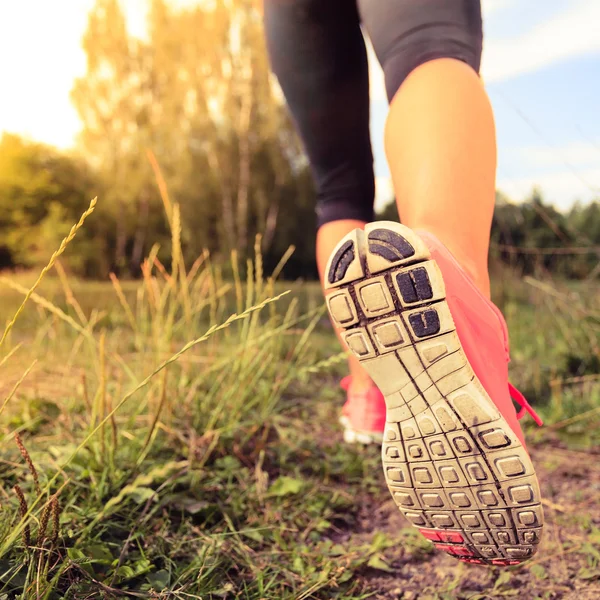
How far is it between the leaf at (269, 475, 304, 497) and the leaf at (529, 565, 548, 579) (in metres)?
0.40

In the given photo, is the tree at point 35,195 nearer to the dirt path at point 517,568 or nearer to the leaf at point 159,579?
the dirt path at point 517,568

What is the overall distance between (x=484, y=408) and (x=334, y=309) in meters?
0.20

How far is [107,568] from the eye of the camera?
73 centimetres

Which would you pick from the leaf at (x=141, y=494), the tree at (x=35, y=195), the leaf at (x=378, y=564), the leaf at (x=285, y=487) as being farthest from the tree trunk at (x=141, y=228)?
the leaf at (x=378, y=564)

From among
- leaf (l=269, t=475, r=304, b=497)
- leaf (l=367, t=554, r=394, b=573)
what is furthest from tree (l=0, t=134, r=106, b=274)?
leaf (l=367, t=554, r=394, b=573)

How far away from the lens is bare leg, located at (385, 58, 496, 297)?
2.40 ft

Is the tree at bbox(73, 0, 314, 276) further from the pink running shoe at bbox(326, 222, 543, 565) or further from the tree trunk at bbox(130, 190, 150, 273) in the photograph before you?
the pink running shoe at bbox(326, 222, 543, 565)

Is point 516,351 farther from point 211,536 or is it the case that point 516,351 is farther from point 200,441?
point 211,536

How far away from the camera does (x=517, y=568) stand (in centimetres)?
→ 85

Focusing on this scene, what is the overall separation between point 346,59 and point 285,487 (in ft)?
2.70

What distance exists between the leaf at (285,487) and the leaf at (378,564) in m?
0.20

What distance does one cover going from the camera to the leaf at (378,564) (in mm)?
854

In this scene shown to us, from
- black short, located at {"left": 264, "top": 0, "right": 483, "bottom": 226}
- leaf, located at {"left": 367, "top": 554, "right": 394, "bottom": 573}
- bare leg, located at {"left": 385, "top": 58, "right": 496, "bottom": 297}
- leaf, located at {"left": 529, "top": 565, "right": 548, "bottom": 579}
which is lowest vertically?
leaf, located at {"left": 529, "top": 565, "right": 548, "bottom": 579}

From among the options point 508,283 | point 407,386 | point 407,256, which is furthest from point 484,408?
point 508,283
